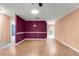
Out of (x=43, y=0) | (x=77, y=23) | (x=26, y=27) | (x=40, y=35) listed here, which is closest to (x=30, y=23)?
(x=26, y=27)

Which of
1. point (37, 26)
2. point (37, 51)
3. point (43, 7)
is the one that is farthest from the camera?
point (37, 26)

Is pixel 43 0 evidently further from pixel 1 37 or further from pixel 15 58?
pixel 1 37

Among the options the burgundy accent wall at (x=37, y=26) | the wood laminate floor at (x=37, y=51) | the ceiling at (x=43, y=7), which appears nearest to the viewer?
the ceiling at (x=43, y=7)

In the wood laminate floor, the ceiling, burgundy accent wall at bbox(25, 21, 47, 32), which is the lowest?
the wood laminate floor

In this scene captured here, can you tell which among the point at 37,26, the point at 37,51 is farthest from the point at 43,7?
the point at 37,26

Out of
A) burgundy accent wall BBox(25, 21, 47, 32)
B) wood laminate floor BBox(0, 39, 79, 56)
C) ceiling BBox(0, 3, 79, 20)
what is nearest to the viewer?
ceiling BBox(0, 3, 79, 20)

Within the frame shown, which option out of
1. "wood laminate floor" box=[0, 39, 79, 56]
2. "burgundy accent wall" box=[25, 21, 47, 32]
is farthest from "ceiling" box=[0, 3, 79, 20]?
"burgundy accent wall" box=[25, 21, 47, 32]

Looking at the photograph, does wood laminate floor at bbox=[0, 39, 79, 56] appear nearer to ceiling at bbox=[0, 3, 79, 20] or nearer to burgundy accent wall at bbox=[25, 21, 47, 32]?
ceiling at bbox=[0, 3, 79, 20]

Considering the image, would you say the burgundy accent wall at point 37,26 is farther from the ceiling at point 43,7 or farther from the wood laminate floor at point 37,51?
the wood laminate floor at point 37,51

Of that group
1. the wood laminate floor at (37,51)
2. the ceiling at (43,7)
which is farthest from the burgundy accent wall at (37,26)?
the wood laminate floor at (37,51)

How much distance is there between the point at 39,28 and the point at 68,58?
10571 millimetres

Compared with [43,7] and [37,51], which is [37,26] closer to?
[43,7]

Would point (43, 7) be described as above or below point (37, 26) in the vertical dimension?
above

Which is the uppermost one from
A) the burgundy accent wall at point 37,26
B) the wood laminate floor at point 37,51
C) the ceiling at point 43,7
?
the ceiling at point 43,7
